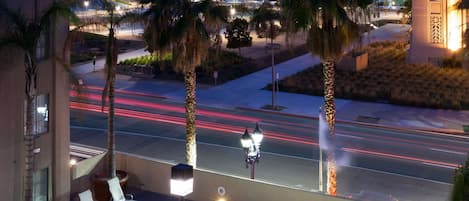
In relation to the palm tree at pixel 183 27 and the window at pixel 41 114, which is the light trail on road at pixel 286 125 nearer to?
the palm tree at pixel 183 27

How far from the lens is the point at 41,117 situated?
695 inches

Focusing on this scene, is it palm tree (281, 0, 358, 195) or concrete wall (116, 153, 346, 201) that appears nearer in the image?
concrete wall (116, 153, 346, 201)

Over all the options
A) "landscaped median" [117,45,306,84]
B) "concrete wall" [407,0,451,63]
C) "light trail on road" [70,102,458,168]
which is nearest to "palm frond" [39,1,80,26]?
"light trail on road" [70,102,458,168]

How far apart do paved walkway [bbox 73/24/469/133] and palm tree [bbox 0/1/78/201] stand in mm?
21526

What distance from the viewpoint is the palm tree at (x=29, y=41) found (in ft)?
→ 50.7

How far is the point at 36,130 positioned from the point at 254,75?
3208cm

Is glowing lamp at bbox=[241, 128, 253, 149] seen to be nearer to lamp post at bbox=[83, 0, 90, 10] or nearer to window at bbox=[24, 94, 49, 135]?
window at bbox=[24, 94, 49, 135]

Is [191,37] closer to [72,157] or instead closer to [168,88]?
[72,157]

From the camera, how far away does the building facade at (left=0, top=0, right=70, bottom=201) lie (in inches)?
641

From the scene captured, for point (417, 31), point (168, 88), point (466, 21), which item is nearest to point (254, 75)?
point (168, 88)

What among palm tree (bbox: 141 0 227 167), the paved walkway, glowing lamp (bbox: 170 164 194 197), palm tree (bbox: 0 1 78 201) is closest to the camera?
glowing lamp (bbox: 170 164 194 197)

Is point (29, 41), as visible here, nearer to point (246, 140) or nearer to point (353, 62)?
point (246, 140)

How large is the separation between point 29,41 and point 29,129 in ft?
7.55

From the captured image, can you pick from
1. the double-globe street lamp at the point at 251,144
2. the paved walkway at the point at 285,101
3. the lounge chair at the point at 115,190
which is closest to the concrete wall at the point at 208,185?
the double-globe street lamp at the point at 251,144
